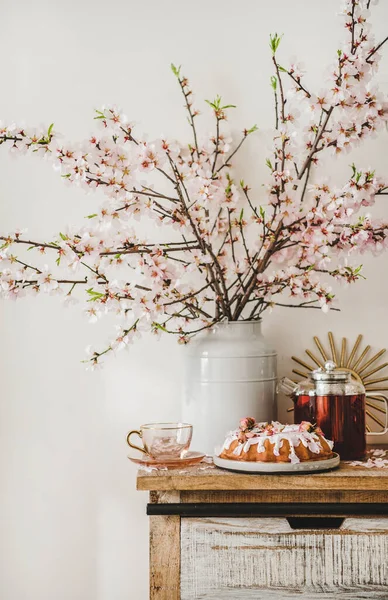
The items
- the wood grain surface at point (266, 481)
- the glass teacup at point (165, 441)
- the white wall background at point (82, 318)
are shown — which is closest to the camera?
the wood grain surface at point (266, 481)

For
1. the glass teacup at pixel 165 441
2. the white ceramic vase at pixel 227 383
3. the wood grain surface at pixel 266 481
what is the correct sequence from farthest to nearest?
the white ceramic vase at pixel 227 383 → the glass teacup at pixel 165 441 → the wood grain surface at pixel 266 481

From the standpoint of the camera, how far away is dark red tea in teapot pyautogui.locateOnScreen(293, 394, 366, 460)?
1.73 meters

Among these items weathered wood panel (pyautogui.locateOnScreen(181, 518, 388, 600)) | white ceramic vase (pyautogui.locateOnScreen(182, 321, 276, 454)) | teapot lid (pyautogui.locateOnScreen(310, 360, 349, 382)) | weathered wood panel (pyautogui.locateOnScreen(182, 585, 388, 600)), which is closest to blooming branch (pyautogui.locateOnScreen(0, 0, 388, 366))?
white ceramic vase (pyautogui.locateOnScreen(182, 321, 276, 454))

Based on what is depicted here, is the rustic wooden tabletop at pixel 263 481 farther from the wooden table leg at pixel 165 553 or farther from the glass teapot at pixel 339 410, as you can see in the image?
the glass teapot at pixel 339 410

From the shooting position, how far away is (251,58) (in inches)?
84.0

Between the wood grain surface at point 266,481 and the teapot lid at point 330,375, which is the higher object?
the teapot lid at point 330,375

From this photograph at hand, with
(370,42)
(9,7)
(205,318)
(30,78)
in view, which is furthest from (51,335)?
(370,42)

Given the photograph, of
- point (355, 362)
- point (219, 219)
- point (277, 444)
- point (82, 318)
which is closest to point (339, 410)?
point (277, 444)

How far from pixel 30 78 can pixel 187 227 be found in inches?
27.8

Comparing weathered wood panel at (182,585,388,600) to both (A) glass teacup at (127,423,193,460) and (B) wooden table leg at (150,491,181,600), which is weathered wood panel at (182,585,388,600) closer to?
(B) wooden table leg at (150,491,181,600)

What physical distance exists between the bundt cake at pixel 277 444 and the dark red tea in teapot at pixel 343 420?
0.34 ft

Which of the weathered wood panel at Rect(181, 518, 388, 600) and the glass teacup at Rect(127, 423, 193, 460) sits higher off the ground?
the glass teacup at Rect(127, 423, 193, 460)

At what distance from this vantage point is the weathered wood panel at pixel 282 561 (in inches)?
60.9

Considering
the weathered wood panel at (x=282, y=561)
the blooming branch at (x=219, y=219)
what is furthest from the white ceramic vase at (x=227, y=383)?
the weathered wood panel at (x=282, y=561)
